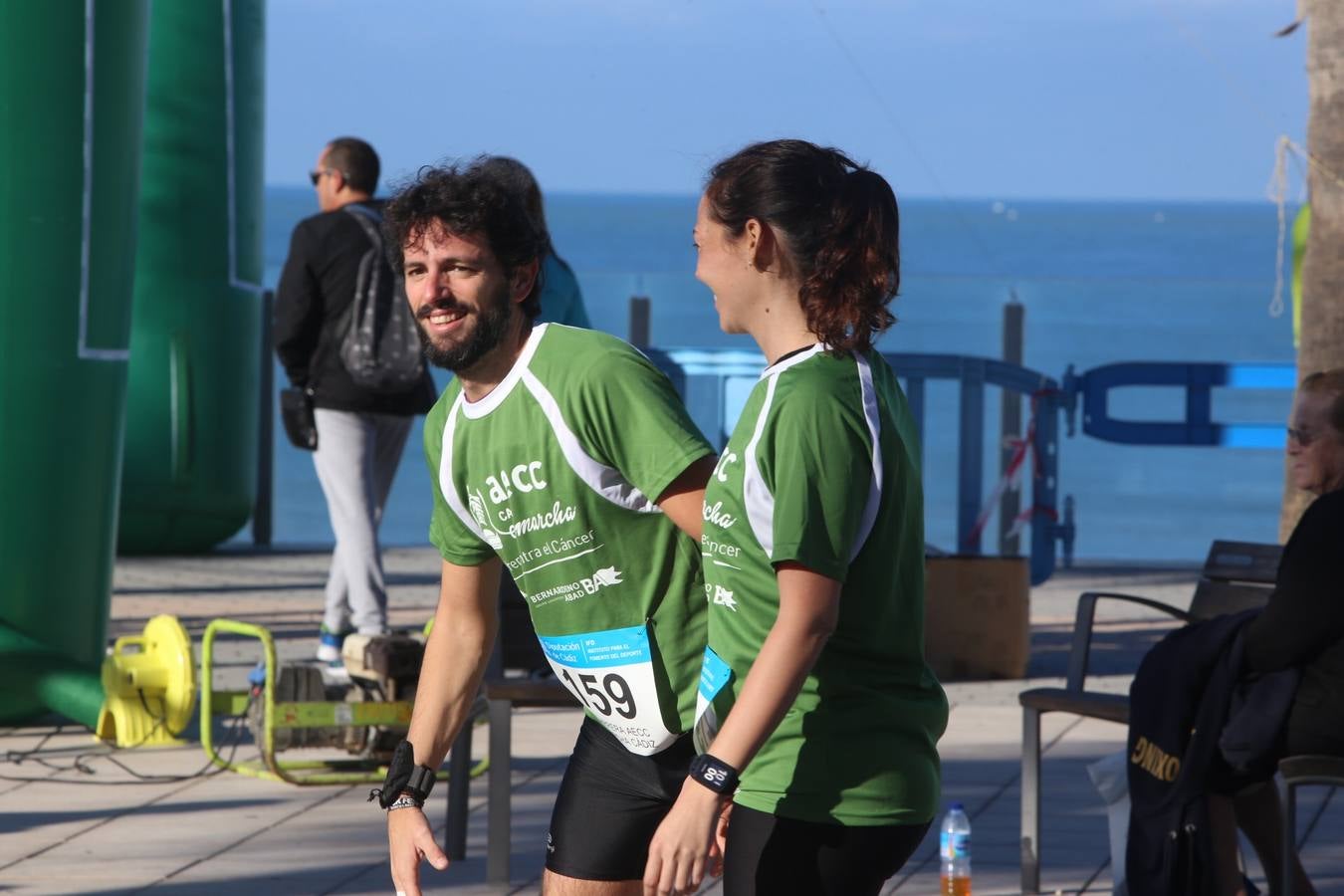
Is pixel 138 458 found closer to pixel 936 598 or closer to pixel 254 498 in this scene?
pixel 254 498

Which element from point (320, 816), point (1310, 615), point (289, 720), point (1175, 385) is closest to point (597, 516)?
point (1310, 615)

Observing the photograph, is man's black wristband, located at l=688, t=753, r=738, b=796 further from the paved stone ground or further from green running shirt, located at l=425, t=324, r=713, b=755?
the paved stone ground

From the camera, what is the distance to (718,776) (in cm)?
289

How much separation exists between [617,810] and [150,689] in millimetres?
4511

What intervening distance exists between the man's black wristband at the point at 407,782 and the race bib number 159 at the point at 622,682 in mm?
292

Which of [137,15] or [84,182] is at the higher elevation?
[137,15]

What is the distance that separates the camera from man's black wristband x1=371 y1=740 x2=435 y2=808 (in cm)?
361

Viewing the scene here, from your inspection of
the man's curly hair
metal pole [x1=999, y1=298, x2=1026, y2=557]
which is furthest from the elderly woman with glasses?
metal pole [x1=999, y1=298, x2=1026, y2=557]

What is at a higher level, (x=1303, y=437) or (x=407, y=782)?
(x=1303, y=437)

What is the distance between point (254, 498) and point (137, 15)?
22.6ft

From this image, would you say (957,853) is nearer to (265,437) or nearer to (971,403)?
(971,403)

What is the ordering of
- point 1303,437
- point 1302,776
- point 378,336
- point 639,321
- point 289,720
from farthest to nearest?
point 639,321, point 378,336, point 289,720, point 1303,437, point 1302,776

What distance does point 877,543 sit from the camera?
298cm

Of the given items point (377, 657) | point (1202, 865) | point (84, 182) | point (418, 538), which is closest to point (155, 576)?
point (418, 538)
